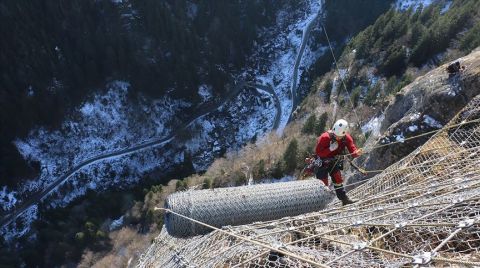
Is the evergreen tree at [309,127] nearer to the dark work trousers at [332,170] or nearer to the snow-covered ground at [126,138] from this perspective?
the snow-covered ground at [126,138]

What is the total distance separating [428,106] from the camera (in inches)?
536

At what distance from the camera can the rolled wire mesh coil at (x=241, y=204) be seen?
27.9ft

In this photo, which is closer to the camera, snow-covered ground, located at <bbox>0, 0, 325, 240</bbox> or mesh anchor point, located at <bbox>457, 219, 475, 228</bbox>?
mesh anchor point, located at <bbox>457, 219, 475, 228</bbox>

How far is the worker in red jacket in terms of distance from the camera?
9.82m

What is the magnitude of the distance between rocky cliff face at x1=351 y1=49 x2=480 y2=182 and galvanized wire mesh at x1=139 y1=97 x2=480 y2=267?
11.4 feet

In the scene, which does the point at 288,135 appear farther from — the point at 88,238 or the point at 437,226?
the point at 437,226

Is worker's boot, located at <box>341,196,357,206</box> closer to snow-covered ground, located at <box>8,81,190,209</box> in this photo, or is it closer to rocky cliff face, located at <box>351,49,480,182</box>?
rocky cliff face, located at <box>351,49,480,182</box>

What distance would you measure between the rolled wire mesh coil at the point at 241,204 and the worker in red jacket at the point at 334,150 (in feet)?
2.74

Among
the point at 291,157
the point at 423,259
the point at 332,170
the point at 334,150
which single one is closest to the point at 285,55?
the point at 291,157

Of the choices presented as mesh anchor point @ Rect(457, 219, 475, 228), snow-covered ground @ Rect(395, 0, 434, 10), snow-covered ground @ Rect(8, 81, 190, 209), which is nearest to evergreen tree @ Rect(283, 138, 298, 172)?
snow-covered ground @ Rect(8, 81, 190, 209)

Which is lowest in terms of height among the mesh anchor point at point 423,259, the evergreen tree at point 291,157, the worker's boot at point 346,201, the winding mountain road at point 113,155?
the mesh anchor point at point 423,259

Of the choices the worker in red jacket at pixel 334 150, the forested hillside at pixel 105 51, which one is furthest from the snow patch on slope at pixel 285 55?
the worker in red jacket at pixel 334 150

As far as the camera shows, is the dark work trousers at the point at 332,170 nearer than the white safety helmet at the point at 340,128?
No

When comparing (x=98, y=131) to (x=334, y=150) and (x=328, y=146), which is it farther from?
(x=334, y=150)
